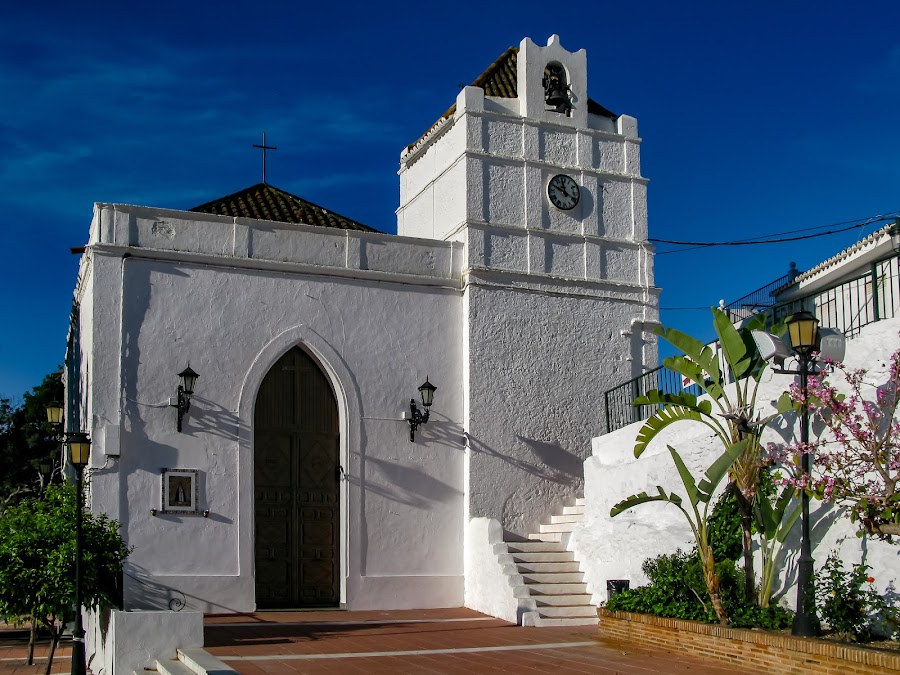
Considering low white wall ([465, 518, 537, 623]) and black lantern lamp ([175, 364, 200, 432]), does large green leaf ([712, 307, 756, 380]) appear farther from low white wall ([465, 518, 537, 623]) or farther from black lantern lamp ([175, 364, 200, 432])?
black lantern lamp ([175, 364, 200, 432])

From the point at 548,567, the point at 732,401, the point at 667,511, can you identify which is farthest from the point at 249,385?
the point at 732,401

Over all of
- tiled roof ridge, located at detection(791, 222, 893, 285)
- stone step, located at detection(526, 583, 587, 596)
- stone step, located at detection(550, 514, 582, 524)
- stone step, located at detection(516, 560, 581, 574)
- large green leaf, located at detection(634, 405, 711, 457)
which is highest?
tiled roof ridge, located at detection(791, 222, 893, 285)

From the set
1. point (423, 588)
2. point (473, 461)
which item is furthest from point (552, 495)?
point (423, 588)

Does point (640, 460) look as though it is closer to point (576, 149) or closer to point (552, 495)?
point (552, 495)

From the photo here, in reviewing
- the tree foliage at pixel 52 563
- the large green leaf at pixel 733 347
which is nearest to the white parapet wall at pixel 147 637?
the tree foliage at pixel 52 563

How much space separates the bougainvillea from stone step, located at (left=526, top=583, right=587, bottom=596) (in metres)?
5.17

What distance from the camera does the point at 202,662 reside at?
10969 mm

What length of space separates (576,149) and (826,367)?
29.5 ft

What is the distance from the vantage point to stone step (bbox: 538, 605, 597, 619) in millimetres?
15281

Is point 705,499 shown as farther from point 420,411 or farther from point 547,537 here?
point 420,411

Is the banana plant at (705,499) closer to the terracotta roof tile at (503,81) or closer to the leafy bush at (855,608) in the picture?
the leafy bush at (855,608)

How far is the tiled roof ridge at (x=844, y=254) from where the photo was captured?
1925 cm

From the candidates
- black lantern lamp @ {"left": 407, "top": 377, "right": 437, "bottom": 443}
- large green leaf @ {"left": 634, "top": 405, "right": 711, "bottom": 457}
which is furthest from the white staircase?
large green leaf @ {"left": 634, "top": 405, "right": 711, "bottom": 457}

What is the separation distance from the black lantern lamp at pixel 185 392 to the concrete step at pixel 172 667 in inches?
190
